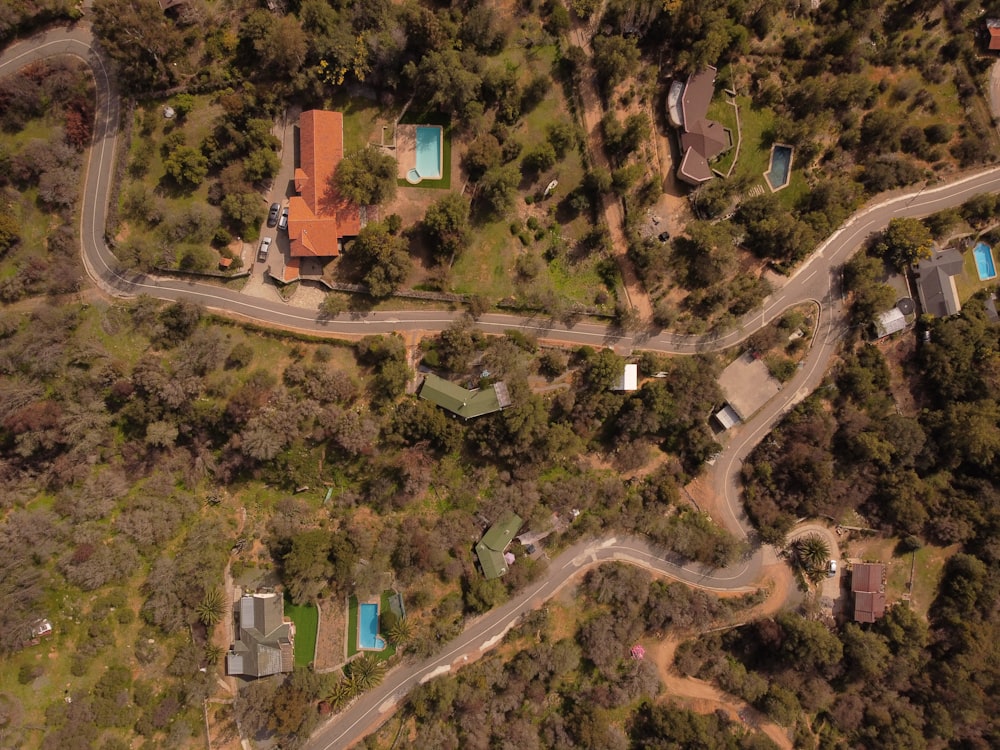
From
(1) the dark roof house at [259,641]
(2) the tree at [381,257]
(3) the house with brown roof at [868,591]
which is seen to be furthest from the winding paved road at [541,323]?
(3) the house with brown roof at [868,591]

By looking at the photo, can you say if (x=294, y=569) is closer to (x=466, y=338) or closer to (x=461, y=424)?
(x=461, y=424)

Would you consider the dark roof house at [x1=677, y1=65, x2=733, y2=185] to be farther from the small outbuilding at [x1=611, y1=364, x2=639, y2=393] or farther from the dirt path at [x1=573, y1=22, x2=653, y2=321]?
the small outbuilding at [x1=611, y1=364, x2=639, y2=393]

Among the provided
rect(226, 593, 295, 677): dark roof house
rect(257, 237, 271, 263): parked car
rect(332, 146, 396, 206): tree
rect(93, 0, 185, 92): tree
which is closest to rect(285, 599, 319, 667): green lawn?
rect(226, 593, 295, 677): dark roof house

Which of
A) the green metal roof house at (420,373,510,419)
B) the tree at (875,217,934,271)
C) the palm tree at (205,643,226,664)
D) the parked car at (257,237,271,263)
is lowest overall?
the palm tree at (205,643,226,664)

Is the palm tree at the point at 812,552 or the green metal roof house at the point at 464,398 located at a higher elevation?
the green metal roof house at the point at 464,398

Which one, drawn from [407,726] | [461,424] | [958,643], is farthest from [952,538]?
[407,726]

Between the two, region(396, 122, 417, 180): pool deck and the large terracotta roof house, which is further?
region(396, 122, 417, 180): pool deck

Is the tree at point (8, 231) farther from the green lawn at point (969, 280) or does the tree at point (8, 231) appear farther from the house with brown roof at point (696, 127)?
the green lawn at point (969, 280)
